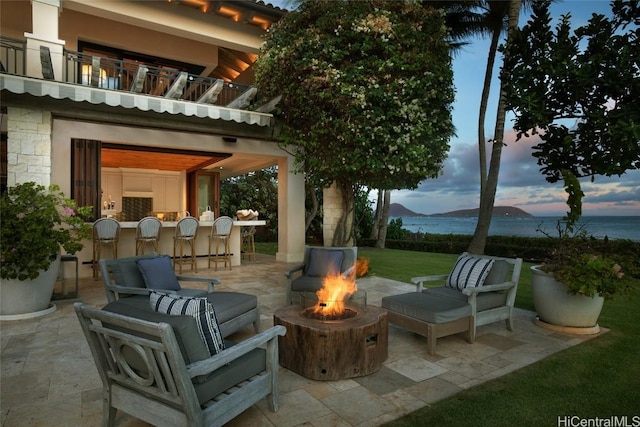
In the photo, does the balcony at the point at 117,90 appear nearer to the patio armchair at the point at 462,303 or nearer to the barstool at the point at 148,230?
the barstool at the point at 148,230

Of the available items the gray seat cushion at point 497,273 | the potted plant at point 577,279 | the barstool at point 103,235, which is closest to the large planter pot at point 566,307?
the potted plant at point 577,279

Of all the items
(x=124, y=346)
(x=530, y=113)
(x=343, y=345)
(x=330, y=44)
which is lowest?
(x=343, y=345)

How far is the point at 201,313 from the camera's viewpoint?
218 cm

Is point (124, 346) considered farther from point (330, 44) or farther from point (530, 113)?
point (330, 44)

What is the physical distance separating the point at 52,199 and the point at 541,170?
22.1 feet

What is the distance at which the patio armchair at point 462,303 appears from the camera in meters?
3.62

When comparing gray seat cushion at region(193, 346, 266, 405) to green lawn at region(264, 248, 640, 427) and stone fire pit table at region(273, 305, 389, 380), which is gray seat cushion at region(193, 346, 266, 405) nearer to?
stone fire pit table at region(273, 305, 389, 380)

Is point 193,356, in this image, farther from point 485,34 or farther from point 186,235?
point 485,34

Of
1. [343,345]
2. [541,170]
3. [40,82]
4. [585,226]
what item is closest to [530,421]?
[343,345]

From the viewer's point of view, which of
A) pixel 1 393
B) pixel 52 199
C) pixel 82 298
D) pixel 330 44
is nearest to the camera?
pixel 1 393

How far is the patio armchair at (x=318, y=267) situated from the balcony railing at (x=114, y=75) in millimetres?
4877

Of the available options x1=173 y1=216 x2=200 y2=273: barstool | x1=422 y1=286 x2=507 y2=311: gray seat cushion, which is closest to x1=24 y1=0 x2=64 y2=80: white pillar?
x1=173 y1=216 x2=200 y2=273: barstool

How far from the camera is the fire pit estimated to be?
2.93m

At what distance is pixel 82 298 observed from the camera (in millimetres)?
5828
